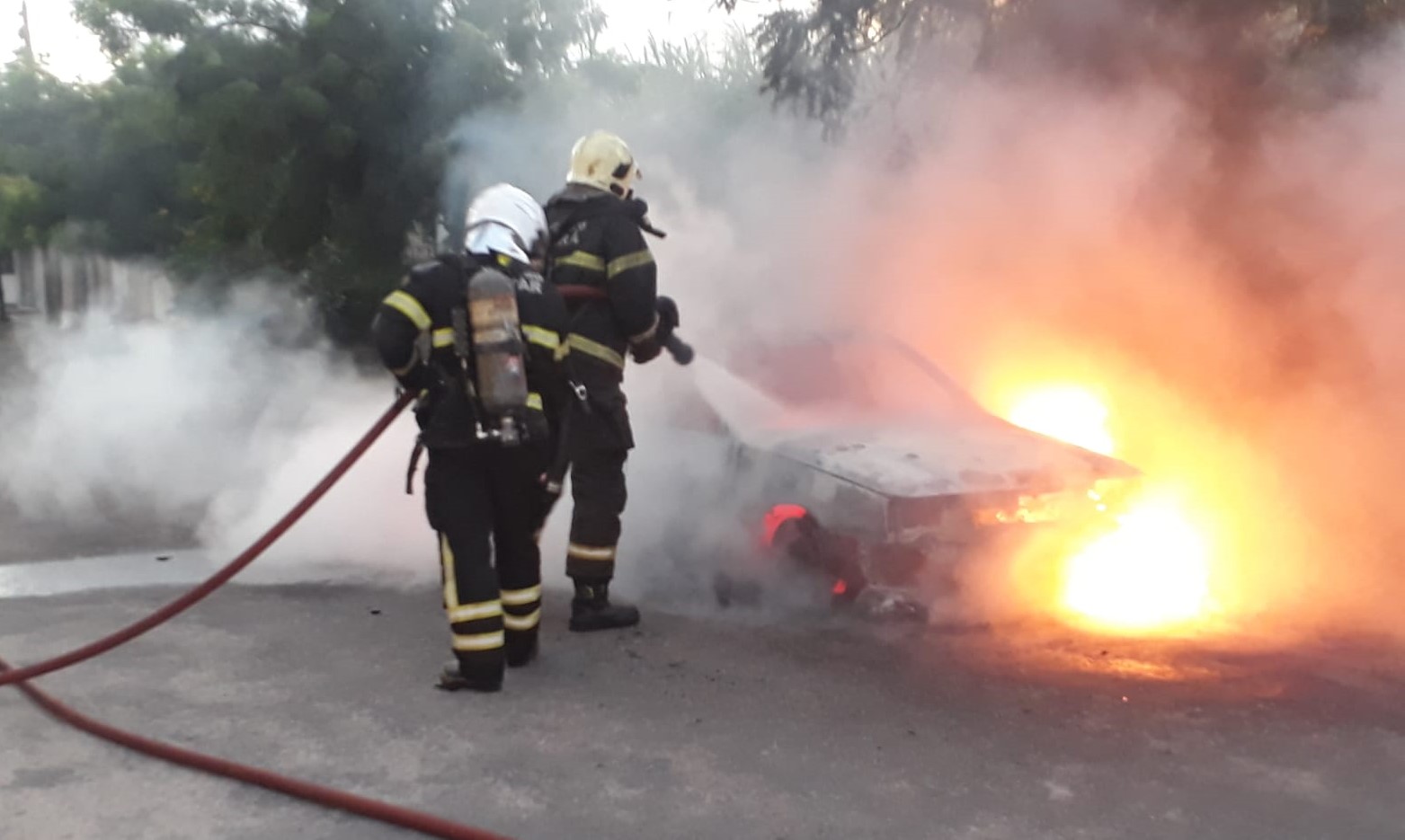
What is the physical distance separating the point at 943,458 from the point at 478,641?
2152 millimetres

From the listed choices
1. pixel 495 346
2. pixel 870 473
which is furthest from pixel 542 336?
pixel 870 473

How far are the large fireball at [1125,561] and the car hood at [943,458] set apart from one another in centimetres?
31

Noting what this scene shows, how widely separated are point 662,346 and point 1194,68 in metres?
4.58

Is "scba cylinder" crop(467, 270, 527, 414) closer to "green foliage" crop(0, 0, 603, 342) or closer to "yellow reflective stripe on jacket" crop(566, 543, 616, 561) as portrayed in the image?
"yellow reflective stripe on jacket" crop(566, 543, 616, 561)

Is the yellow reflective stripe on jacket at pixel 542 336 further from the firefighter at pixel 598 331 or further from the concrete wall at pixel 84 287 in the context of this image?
the concrete wall at pixel 84 287

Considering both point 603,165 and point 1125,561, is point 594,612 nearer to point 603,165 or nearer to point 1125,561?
point 603,165

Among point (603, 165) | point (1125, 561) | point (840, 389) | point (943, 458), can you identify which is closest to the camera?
point (603, 165)

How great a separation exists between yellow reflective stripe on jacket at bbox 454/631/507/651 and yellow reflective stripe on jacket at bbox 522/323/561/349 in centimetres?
106

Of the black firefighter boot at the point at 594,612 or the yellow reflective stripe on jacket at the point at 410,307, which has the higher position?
the yellow reflective stripe on jacket at the point at 410,307

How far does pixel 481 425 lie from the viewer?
14.5 ft

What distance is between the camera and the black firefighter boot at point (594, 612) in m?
5.38

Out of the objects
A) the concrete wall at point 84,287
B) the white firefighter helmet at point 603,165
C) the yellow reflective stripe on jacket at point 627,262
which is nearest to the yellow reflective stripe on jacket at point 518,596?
the yellow reflective stripe on jacket at point 627,262

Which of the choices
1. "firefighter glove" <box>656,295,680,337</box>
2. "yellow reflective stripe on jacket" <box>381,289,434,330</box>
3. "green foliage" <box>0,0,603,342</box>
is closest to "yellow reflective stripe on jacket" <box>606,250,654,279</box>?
"firefighter glove" <box>656,295,680,337</box>

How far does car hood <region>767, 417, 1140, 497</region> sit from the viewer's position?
516 cm
